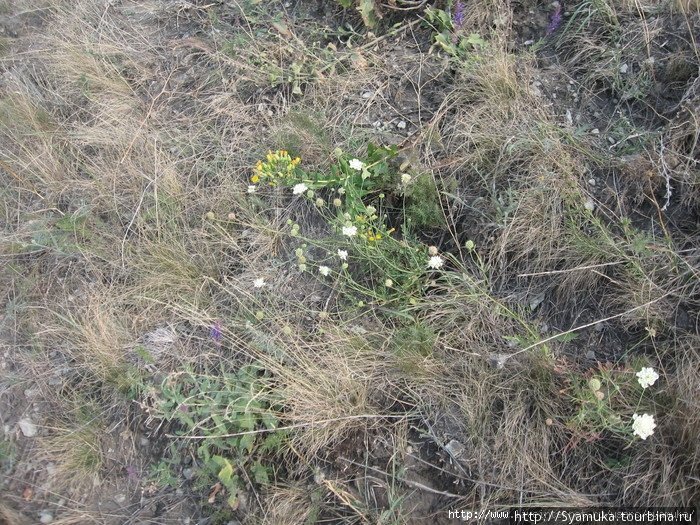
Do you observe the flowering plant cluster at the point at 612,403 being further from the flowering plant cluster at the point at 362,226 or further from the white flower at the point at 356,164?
the white flower at the point at 356,164

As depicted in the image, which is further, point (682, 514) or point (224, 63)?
point (224, 63)

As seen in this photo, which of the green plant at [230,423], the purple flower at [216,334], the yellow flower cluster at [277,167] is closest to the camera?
the green plant at [230,423]

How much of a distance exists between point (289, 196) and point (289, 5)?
49.9 inches

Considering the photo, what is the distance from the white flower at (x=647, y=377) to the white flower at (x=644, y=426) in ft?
0.31

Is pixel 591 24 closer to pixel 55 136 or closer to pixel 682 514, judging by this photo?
pixel 682 514

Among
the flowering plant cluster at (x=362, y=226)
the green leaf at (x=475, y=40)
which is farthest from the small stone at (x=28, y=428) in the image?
the green leaf at (x=475, y=40)

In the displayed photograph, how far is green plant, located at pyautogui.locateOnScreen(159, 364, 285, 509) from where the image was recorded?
1.94m

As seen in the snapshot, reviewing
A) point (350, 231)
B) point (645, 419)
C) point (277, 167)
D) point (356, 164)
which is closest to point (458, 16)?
point (356, 164)

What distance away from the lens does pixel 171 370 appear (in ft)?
7.20

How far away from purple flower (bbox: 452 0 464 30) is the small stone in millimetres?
2470

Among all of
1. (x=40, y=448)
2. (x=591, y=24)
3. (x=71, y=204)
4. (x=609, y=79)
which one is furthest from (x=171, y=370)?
(x=591, y=24)

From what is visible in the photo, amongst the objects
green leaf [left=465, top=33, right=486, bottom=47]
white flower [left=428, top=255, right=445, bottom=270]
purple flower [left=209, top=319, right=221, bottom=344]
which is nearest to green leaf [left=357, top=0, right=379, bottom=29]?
green leaf [left=465, top=33, right=486, bottom=47]

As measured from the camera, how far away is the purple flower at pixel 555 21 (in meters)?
2.58

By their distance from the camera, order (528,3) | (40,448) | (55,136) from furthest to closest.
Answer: (55,136)
(528,3)
(40,448)
